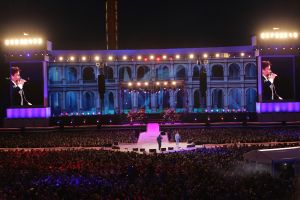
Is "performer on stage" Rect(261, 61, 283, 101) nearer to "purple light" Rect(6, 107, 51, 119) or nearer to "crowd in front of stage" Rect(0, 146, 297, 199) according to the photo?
"purple light" Rect(6, 107, 51, 119)

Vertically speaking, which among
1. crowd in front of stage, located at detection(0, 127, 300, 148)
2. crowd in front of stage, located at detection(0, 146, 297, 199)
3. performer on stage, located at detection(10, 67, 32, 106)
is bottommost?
crowd in front of stage, located at detection(0, 146, 297, 199)

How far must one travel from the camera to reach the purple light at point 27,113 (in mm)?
46250

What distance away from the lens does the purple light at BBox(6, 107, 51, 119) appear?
152 ft

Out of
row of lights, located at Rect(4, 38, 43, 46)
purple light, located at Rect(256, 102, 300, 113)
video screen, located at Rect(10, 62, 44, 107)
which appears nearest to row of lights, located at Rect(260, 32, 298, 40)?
purple light, located at Rect(256, 102, 300, 113)

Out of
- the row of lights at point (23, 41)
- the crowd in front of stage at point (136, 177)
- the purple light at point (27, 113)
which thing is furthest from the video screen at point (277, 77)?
the row of lights at point (23, 41)

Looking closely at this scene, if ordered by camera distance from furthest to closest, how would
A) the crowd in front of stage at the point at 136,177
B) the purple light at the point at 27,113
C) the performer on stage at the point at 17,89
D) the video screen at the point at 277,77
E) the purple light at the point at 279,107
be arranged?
the performer on stage at the point at 17,89 → the video screen at the point at 277,77 → the purple light at the point at 27,113 → the purple light at the point at 279,107 → the crowd in front of stage at the point at 136,177

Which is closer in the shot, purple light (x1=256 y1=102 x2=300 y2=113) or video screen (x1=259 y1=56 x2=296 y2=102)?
purple light (x1=256 y1=102 x2=300 y2=113)

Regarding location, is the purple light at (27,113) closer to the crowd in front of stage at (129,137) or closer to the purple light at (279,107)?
the crowd in front of stage at (129,137)

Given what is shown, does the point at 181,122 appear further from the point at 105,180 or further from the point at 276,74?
the point at 105,180

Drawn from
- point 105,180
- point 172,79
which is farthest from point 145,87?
point 105,180

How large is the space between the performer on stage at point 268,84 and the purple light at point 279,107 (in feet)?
2.74

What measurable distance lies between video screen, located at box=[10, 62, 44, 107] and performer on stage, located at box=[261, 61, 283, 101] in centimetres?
2366

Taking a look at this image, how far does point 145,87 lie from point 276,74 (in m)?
14.1

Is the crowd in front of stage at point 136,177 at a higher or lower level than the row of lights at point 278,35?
lower
